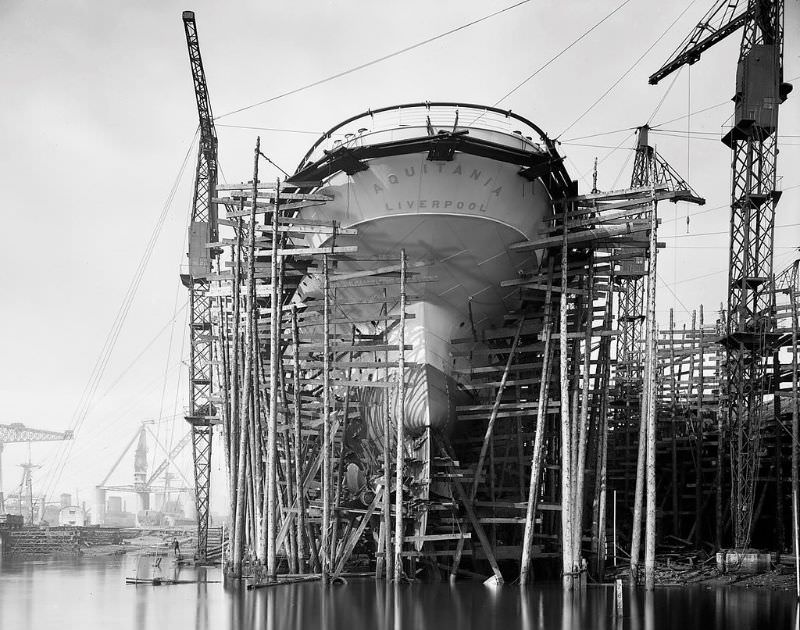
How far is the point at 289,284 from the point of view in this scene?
109 feet

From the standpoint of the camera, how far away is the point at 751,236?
1248 inches

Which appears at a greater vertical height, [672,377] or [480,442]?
[672,377]

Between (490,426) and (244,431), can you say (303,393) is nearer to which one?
(490,426)

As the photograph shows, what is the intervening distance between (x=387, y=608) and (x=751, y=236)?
1915 cm

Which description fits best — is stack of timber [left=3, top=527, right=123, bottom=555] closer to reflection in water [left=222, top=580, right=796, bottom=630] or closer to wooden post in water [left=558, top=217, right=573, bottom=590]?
reflection in water [left=222, top=580, right=796, bottom=630]

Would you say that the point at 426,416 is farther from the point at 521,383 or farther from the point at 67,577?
the point at 67,577

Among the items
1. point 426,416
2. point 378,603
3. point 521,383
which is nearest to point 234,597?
point 378,603

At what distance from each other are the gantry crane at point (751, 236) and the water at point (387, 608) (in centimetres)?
712

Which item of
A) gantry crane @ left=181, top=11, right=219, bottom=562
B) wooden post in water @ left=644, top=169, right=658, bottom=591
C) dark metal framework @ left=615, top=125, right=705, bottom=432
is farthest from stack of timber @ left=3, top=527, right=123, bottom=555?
wooden post in water @ left=644, top=169, right=658, bottom=591

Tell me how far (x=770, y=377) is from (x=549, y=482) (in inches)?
389

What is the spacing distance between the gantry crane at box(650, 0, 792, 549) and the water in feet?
23.4

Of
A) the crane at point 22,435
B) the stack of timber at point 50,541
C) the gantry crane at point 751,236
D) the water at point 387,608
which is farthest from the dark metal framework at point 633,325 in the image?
the crane at point 22,435

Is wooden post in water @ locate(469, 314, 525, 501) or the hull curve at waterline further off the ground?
Result: the hull curve at waterline

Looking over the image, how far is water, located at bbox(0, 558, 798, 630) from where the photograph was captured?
1736cm
